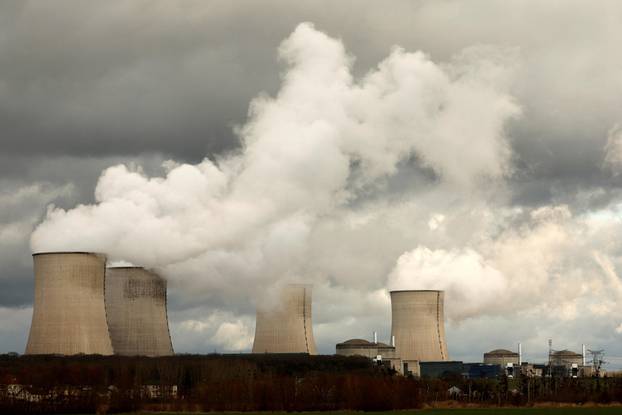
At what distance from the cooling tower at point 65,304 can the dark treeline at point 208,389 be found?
1.37 metres

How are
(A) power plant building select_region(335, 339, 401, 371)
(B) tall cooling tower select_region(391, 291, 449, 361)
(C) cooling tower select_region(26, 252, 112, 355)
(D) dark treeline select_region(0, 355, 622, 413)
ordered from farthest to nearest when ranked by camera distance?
(A) power plant building select_region(335, 339, 401, 371)
(B) tall cooling tower select_region(391, 291, 449, 361)
(C) cooling tower select_region(26, 252, 112, 355)
(D) dark treeline select_region(0, 355, 622, 413)

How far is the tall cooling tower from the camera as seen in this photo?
194 feet

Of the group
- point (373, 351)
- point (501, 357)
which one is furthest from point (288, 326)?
point (501, 357)

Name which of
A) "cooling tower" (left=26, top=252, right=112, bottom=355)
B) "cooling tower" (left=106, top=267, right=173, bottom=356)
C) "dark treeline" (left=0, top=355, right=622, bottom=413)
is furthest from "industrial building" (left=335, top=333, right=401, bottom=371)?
"cooling tower" (left=26, top=252, right=112, bottom=355)

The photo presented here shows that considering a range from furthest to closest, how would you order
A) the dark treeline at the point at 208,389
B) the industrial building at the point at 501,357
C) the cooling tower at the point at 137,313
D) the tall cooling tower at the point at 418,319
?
the industrial building at the point at 501,357 < the tall cooling tower at the point at 418,319 < the cooling tower at the point at 137,313 < the dark treeline at the point at 208,389

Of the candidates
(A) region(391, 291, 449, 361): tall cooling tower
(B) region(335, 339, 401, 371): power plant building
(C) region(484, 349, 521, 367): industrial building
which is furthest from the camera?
(C) region(484, 349, 521, 367): industrial building

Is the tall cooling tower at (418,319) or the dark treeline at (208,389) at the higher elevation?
the tall cooling tower at (418,319)

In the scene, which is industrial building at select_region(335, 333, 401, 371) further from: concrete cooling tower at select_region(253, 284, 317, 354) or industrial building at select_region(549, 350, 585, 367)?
industrial building at select_region(549, 350, 585, 367)

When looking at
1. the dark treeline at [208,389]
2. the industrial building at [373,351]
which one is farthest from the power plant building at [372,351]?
the dark treeline at [208,389]

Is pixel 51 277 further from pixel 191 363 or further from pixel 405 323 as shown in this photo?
pixel 405 323

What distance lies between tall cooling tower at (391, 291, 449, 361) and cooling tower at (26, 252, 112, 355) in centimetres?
1942

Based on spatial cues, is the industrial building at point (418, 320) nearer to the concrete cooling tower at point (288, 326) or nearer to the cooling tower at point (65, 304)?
the concrete cooling tower at point (288, 326)

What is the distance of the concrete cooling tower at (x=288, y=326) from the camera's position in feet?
175

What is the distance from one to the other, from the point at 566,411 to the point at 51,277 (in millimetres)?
19615
